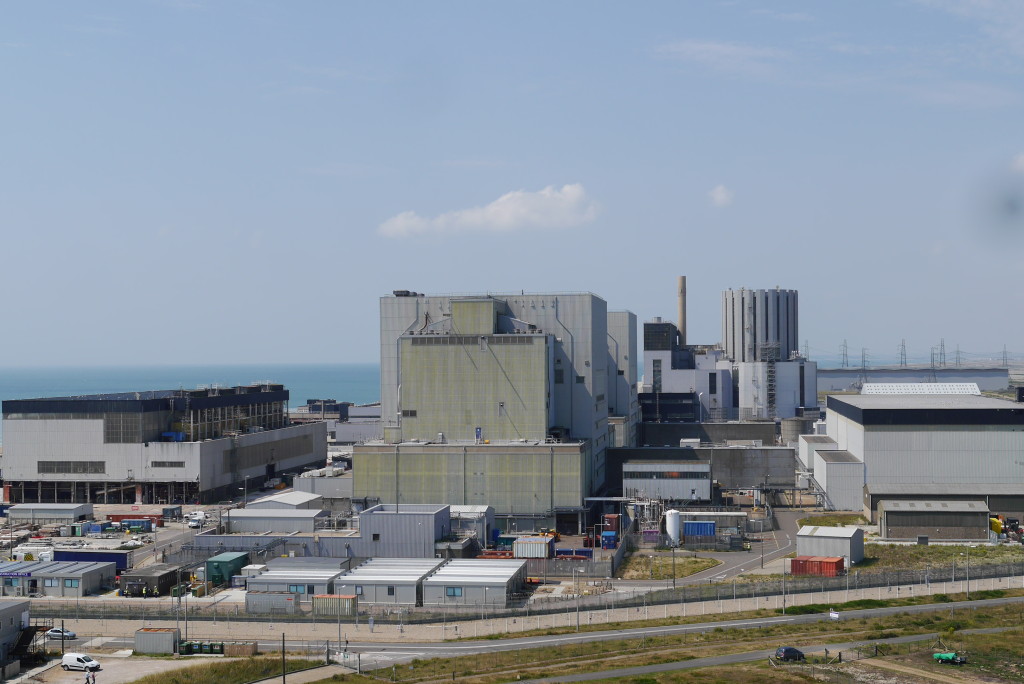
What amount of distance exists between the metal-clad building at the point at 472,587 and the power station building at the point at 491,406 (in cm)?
2179

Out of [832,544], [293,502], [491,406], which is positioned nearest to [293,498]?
[293,502]

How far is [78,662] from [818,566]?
4717 cm

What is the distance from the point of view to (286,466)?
5325 inches

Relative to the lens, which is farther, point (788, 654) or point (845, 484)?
point (845, 484)

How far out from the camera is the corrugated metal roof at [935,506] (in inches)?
3482

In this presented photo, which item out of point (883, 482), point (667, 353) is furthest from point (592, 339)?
point (667, 353)

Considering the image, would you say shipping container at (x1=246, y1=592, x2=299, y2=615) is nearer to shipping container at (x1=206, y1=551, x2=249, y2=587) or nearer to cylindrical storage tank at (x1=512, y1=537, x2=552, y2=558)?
shipping container at (x1=206, y1=551, x2=249, y2=587)

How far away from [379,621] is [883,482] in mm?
56089

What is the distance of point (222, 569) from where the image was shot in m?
76.2

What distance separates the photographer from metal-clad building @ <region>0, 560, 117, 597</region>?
73625 millimetres

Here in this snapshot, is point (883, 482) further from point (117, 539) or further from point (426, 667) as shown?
point (117, 539)

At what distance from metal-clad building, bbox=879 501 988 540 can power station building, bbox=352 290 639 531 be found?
25.2 meters

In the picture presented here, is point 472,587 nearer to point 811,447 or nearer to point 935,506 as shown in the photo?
point 935,506

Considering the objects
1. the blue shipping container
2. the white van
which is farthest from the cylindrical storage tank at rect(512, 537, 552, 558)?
the white van
